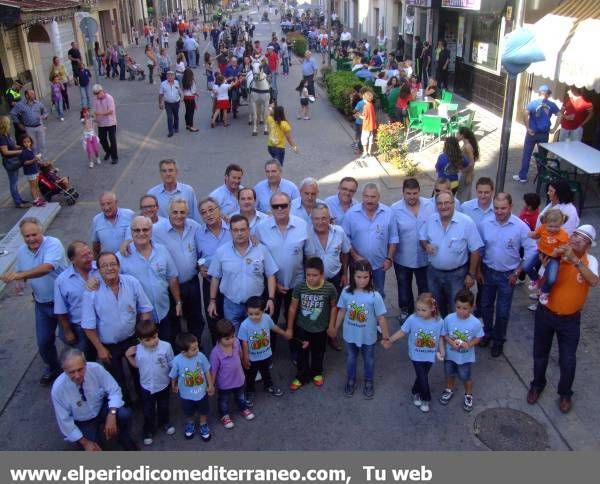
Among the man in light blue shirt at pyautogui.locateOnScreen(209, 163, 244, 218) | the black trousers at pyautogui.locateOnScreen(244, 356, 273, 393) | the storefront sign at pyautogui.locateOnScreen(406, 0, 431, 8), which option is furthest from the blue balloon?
the storefront sign at pyautogui.locateOnScreen(406, 0, 431, 8)

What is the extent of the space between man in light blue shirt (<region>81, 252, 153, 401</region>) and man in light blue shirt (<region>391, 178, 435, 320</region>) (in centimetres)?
272

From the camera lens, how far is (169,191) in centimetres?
675

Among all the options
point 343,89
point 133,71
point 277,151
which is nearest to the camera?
point 277,151

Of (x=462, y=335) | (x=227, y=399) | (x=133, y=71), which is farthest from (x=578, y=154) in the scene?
(x=133, y=71)

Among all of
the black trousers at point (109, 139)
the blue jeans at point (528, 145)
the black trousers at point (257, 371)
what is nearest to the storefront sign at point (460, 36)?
the blue jeans at point (528, 145)

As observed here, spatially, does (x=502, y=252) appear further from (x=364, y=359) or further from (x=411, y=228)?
(x=364, y=359)

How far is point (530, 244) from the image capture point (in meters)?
5.50

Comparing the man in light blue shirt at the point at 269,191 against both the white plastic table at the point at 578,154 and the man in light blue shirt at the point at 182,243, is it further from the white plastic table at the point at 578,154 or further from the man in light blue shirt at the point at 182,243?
the white plastic table at the point at 578,154

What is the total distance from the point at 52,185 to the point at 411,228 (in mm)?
7511

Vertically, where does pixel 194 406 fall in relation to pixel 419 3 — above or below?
below

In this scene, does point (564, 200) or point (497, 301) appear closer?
point (497, 301)

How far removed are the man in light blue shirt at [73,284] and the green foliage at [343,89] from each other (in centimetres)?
1227
